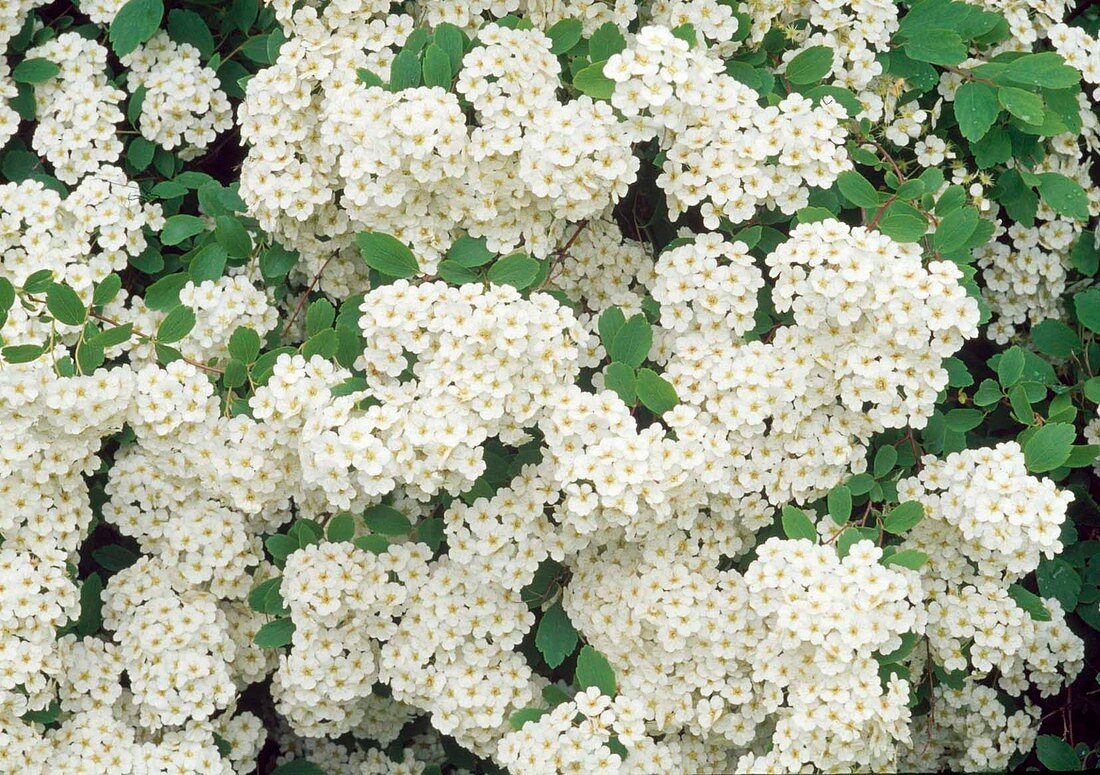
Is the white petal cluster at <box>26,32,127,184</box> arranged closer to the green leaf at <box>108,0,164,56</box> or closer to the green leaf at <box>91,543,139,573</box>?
the green leaf at <box>108,0,164,56</box>

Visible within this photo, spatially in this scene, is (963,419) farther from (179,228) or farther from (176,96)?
(176,96)

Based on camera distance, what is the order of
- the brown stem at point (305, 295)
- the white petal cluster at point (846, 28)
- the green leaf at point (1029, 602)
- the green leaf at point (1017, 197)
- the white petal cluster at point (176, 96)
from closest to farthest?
1. the green leaf at point (1029, 602)
2. the white petal cluster at point (846, 28)
3. the brown stem at point (305, 295)
4. the green leaf at point (1017, 197)
5. the white petal cluster at point (176, 96)

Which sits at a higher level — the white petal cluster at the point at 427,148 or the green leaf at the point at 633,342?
the white petal cluster at the point at 427,148

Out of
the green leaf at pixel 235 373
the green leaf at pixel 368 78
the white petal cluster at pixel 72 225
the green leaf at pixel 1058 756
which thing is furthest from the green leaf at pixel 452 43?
the green leaf at pixel 1058 756

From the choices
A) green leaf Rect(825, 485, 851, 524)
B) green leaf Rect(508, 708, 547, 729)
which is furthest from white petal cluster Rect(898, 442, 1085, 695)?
green leaf Rect(508, 708, 547, 729)

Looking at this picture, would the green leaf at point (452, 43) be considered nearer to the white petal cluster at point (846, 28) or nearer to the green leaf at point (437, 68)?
the green leaf at point (437, 68)

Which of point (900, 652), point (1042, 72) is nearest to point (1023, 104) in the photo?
point (1042, 72)
